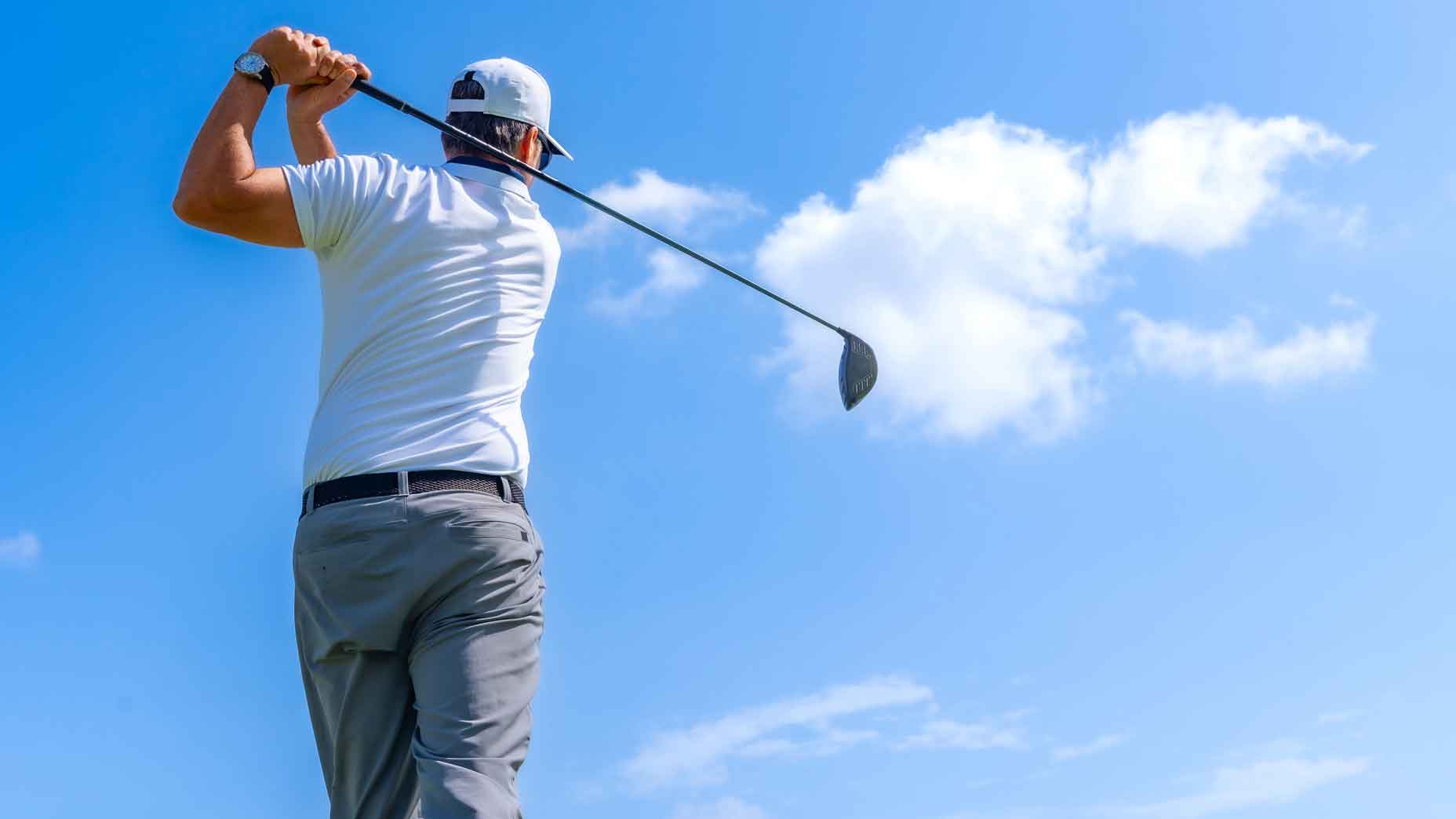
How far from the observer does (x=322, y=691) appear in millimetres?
3916

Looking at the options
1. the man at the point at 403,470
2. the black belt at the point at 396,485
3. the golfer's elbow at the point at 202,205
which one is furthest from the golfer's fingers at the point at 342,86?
the black belt at the point at 396,485

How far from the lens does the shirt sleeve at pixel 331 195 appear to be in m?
3.88

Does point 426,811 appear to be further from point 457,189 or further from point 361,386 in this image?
point 457,189

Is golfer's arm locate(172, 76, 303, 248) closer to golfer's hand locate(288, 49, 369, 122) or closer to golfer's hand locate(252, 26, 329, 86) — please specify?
golfer's hand locate(252, 26, 329, 86)

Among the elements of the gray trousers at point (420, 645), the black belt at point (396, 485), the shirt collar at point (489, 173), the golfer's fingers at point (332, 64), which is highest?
the golfer's fingers at point (332, 64)

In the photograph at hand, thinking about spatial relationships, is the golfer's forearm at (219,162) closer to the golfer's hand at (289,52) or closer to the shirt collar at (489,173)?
the golfer's hand at (289,52)

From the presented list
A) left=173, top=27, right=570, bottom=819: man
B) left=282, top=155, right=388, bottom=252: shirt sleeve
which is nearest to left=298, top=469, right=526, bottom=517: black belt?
left=173, top=27, right=570, bottom=819: man

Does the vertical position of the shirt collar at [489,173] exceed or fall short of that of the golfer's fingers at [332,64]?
it falls short

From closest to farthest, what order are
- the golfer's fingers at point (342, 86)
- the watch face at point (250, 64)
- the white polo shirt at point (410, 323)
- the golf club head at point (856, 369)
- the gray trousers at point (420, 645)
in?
the gray trousers at point (420, 645) → the white polo shirt at point (410, 323) → the watch face at point (250, 64) → the golfer's fingers at point (342, 86) → the golf club head at point (856, 369)

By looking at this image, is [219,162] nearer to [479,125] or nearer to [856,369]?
[479,125]

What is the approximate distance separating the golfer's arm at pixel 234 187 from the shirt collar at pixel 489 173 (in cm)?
57

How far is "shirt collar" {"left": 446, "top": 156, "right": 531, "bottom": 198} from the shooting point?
4.24 meters

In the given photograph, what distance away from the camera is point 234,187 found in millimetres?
3752

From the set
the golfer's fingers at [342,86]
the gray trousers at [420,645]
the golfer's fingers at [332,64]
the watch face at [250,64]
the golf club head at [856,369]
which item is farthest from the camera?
the golf club head at [856,369]
